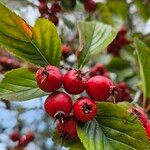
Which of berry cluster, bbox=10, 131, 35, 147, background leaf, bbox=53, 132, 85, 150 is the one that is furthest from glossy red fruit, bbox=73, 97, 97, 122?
berry cluster, bbox=10, 131, 35, 147

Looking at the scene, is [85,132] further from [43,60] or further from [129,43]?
[129,43]

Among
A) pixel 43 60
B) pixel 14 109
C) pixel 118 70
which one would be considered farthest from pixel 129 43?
pixel 43 60

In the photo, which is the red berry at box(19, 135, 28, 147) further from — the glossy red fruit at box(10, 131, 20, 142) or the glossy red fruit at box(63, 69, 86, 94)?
the glossy red fruit at box(63, 69, 86, 94)

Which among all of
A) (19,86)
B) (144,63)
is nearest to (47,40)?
(19,86)

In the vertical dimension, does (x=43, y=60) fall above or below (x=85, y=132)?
above

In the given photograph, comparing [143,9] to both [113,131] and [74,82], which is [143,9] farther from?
[74,82]
